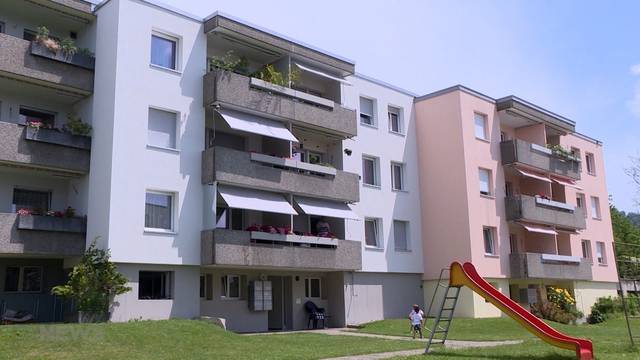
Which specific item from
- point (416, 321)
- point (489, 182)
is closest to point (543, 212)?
point (489, 182)

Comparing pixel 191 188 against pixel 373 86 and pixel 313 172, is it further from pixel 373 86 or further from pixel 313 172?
pixel 373 86

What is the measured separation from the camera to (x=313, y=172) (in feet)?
100

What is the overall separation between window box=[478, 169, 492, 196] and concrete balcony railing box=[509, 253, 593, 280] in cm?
389

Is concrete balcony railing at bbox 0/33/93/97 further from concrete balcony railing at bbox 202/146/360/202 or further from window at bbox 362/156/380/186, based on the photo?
window at bbox 362/156/380/186

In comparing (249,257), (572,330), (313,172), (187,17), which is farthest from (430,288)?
(187,17)

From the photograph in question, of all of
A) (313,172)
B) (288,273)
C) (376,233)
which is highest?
(313,172)

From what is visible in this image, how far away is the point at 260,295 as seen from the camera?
29594 mm

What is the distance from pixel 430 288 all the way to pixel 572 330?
26.0ft

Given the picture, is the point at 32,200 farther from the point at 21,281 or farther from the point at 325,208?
the point at 325,208

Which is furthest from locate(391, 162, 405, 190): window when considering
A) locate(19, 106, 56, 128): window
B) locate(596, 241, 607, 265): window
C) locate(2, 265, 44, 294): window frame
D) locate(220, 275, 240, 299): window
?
locate(596, 241, 607, 265): window

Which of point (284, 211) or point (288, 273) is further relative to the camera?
point (288, 273)

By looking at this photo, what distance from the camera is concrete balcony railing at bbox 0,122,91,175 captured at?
78.1 feet

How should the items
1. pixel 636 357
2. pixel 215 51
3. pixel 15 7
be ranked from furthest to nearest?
pixel 215 51 < pixel 15 7 < pixel 636 357

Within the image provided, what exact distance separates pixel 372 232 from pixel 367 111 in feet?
21.4
